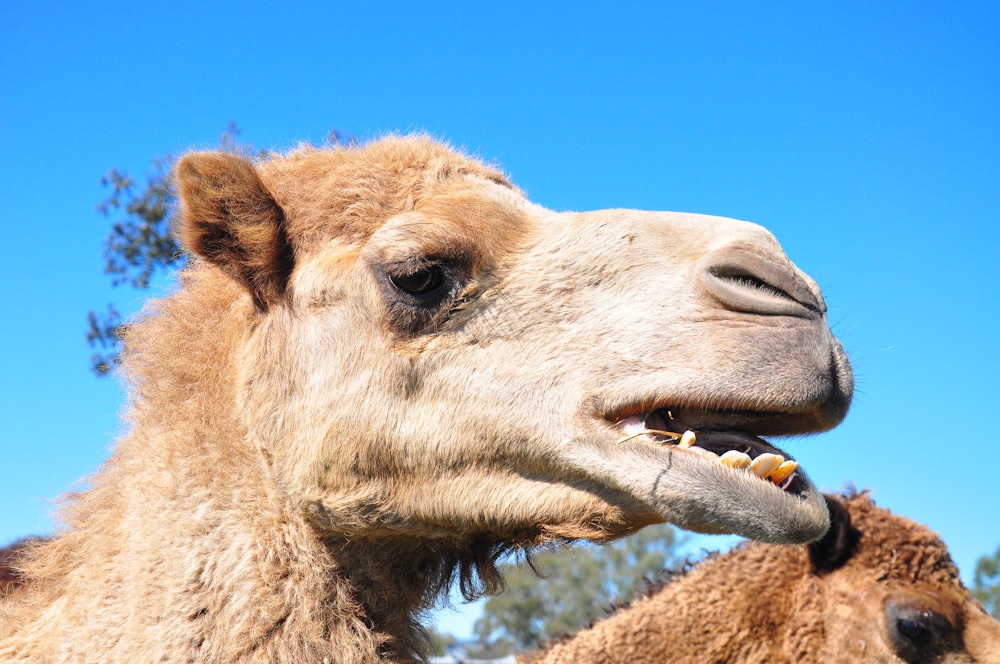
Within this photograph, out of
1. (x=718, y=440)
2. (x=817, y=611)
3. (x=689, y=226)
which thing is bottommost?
(x=718, y=440)

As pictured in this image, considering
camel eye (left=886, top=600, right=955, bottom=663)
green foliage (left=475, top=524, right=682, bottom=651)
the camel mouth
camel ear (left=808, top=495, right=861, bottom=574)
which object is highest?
green foliage (left=475, top=524, right=682, bottom=651)

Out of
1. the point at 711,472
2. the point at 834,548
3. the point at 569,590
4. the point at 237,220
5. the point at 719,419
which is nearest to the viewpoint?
the point at 711,472

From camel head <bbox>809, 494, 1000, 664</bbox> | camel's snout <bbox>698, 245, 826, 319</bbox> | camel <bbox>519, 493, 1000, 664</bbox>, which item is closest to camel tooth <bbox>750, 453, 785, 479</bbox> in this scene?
camel's snout <bbox>698, 245, 826, 319</bbox>

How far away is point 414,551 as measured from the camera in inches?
143

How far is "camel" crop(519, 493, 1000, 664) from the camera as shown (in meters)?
6.18

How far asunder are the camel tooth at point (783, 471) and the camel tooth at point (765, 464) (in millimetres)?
12

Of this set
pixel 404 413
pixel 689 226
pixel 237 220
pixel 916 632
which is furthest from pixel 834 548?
pixel 237 220

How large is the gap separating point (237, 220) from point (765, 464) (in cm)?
209

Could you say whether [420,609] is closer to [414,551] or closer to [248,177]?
[414,551]

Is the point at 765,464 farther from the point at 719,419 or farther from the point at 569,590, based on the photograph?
the point at 569,590

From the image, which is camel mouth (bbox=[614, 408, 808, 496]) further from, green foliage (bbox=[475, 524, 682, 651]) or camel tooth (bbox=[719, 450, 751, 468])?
green foliage (bbox=[475, 524, 682, 651])

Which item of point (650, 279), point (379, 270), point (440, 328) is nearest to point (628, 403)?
point (650, 279)

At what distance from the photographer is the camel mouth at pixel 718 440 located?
9.43 feet

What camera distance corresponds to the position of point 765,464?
9.40 ft
